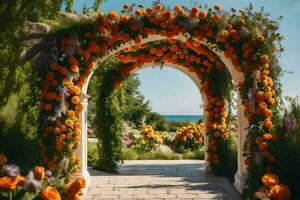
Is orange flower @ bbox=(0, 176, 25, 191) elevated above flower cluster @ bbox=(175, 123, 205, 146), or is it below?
below

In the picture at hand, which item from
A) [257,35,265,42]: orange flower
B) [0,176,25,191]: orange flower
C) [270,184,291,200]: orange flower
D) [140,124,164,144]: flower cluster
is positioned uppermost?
[257,35,265,42]: orange flower

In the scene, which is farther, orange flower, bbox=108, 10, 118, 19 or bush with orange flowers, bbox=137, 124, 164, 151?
bush with orange flowers, bbox=137, 124, 164, 151

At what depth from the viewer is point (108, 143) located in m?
11.3

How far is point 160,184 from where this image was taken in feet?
31.5

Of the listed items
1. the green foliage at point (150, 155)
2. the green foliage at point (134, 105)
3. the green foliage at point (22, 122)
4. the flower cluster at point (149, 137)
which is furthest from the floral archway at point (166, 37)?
the green foliage at point (134, 105)

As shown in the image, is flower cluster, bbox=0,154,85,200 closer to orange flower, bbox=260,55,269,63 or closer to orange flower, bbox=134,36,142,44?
orange flower, bbox=134,36,142,44

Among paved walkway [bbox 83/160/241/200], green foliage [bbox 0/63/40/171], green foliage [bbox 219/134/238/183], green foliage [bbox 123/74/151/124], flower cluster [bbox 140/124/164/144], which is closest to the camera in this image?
green foliage [bbox 0/63/40/171]

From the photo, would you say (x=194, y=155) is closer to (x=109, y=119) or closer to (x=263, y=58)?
(x=109, y=119)

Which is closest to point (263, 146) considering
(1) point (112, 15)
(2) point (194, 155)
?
(1) point (112, 15)

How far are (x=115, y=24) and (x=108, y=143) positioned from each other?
4070mm

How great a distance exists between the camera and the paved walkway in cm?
840

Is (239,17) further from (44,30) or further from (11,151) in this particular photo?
(11,151)

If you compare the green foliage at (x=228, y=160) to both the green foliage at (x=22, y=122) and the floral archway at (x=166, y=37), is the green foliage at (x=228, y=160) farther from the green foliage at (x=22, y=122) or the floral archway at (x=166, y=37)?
the green foliage at (x=22, y=122)

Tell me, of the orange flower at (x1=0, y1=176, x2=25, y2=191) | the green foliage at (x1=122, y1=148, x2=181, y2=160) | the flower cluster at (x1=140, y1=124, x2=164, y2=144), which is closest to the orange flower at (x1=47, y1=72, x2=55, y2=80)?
the orange flower at (x1=0, y1=176, x2=25, y2=191)
